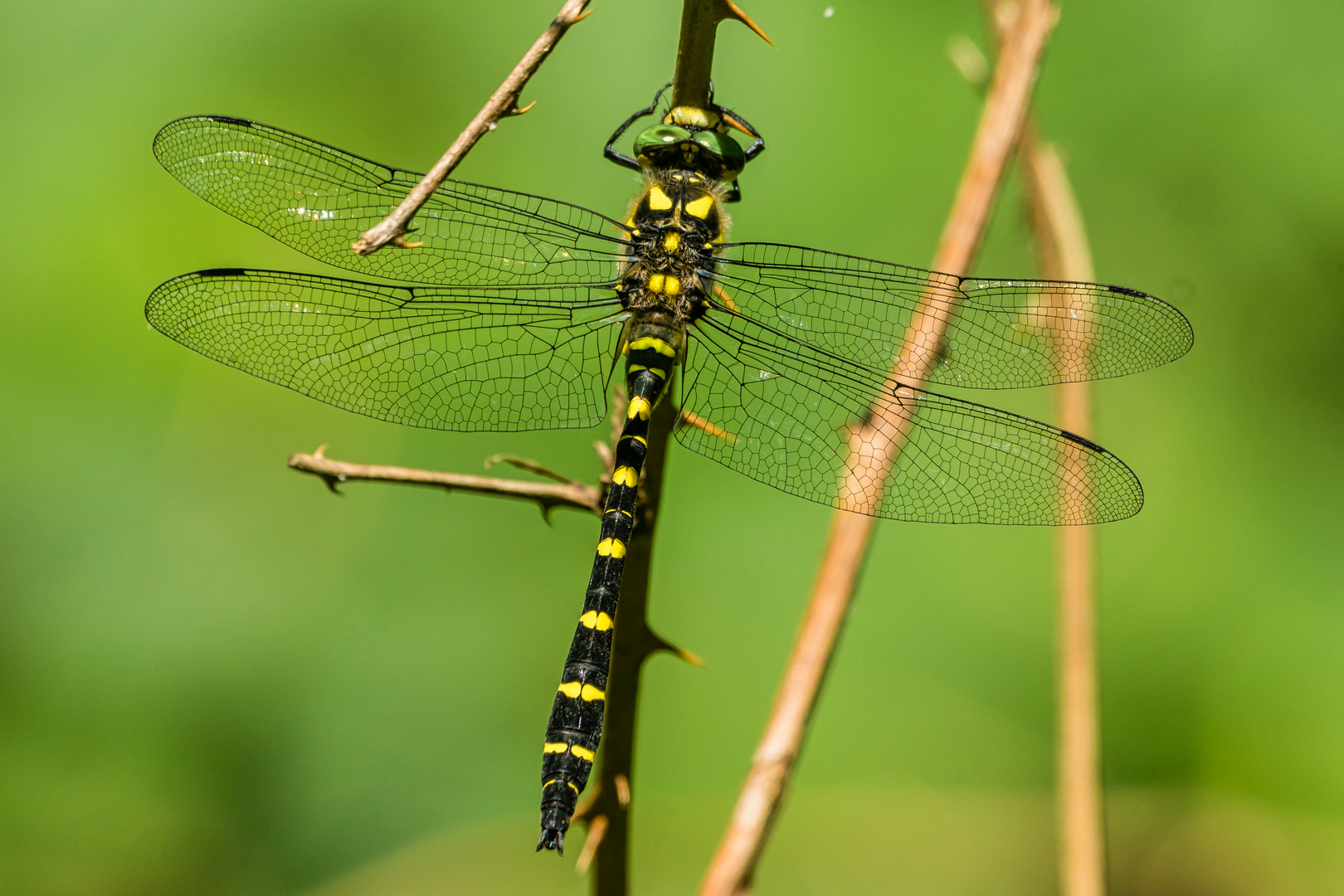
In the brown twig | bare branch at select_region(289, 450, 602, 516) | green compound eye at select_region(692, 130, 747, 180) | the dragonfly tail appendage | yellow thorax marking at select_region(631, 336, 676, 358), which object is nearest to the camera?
the brown twig

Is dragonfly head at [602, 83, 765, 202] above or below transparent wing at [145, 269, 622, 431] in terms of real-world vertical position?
above

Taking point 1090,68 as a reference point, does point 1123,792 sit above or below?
below

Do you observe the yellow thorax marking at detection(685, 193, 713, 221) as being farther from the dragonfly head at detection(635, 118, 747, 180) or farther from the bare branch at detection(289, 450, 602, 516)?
the bare branch at detection(289, 450, 602, 516)

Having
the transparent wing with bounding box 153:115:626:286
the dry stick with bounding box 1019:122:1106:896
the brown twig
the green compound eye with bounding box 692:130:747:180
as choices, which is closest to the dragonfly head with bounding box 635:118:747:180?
the green compound eye with bounding box 692:130:747:180

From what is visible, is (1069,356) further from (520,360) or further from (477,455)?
(477,455)

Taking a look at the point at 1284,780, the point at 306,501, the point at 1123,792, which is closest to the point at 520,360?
the point at 306,501

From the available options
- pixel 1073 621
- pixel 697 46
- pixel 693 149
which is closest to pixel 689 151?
pixel 693 149
